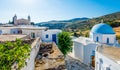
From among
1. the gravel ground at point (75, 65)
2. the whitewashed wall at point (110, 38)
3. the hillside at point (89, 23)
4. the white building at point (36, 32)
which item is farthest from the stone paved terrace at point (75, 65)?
the hillside at point (89, 23)

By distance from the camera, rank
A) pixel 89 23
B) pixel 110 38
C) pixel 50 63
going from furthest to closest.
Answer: pixel 89 23 < pixel 110 38 < pixel 50 63

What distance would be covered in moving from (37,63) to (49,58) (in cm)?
155

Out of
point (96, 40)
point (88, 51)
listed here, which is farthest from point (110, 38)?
point (88, 51)

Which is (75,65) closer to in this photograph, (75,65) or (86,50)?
(75,65)

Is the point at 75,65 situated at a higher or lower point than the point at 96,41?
lower

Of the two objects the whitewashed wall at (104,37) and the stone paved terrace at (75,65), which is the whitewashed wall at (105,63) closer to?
the stone paved terrace at (75,65)

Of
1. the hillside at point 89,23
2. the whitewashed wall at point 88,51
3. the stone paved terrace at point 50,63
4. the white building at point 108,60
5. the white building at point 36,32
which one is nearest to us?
the white building at point 108,60

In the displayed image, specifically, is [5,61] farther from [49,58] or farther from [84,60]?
[84,60]

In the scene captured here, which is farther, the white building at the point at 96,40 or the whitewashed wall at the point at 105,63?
the white building at the point at 96,40

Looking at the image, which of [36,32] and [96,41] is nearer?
A: [96,41]

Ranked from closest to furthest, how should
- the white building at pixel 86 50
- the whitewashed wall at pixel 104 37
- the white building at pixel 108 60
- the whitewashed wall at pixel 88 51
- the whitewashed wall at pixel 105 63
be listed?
1. the whitewashed wall at pixel 105 63
2. the white building at pixel 108 60
3. the whitewashed wall at pixel 88 51
4. the white building at pixel 86 50
5. the whitewashed wall at pixel 104 37

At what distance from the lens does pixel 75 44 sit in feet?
110

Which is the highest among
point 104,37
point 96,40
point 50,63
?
point 104,37

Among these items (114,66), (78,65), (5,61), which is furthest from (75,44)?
(5,61)
